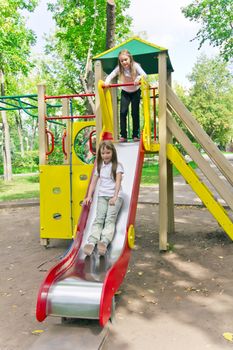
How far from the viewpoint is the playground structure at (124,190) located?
331 centimetres

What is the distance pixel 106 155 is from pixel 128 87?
178 centimetres

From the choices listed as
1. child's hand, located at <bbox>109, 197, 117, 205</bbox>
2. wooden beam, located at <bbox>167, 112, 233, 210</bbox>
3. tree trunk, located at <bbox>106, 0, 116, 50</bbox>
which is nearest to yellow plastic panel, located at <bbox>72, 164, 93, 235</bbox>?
wooden beam, located at <bbox>167, 112, 233, 210</bbox>

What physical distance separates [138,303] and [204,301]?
733 mm

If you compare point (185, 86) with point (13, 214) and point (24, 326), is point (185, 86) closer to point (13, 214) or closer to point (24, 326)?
point (13, 214)

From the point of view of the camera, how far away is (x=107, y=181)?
4582 mm

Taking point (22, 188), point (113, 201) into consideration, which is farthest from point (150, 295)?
point (22, 188)

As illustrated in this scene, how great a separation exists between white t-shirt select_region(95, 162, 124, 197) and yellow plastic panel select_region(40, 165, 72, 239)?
183 cm

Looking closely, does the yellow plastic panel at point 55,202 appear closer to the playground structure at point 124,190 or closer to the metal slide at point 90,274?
the playground structure at point 124,190

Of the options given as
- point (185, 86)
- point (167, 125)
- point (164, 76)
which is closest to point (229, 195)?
point (167, 125)

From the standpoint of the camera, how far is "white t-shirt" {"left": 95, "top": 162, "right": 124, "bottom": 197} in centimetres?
452

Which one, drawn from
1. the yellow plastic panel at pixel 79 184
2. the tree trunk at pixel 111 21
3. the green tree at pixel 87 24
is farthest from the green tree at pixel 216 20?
the yellow plastic panel at pixel 79 184

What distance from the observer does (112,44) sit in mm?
10914

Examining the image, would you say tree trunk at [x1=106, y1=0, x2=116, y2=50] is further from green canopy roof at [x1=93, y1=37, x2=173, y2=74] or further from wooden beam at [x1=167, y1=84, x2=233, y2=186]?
wooden beam at [x1=167, y1=84, x2=233, y2=186]

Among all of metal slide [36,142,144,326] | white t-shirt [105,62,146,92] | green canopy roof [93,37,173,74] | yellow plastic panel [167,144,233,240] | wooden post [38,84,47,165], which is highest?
green canopy roof [93,37,173,74]
